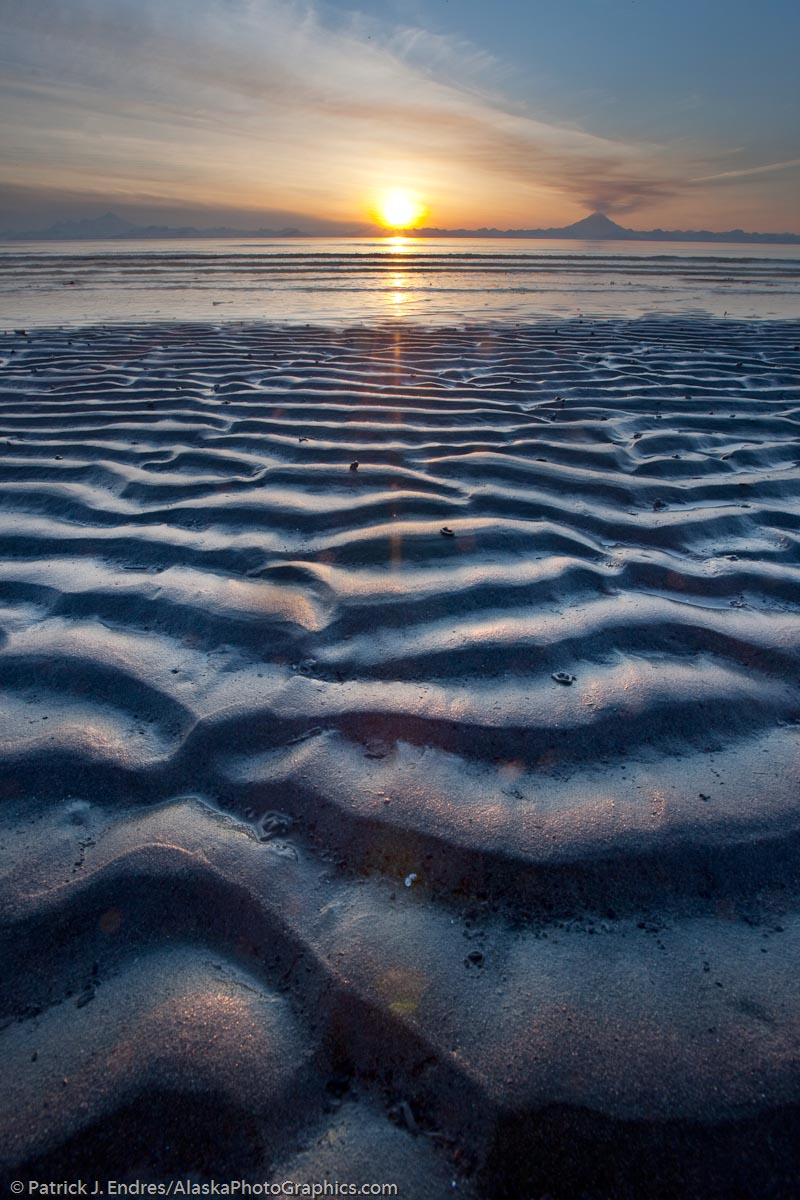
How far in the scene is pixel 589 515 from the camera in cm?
254

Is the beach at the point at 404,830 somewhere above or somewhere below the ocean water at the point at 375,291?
below

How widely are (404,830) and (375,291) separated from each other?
13.1 metres

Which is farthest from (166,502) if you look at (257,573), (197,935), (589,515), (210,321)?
(210,321)

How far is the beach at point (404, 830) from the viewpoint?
84 centimetres

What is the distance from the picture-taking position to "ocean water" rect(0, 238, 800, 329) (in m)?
8.94

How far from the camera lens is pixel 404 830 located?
1219 mm

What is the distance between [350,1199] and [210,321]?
853cm

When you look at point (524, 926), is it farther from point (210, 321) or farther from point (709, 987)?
point (210, 321)

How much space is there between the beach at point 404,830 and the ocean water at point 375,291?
21.1ft

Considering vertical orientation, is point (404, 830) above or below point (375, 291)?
below

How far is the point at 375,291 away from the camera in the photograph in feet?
41.7

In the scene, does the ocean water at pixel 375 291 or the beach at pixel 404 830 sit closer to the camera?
the beach at pixel 404 830

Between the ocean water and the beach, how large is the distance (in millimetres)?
6417

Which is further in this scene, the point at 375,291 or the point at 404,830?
the point at 375,291
